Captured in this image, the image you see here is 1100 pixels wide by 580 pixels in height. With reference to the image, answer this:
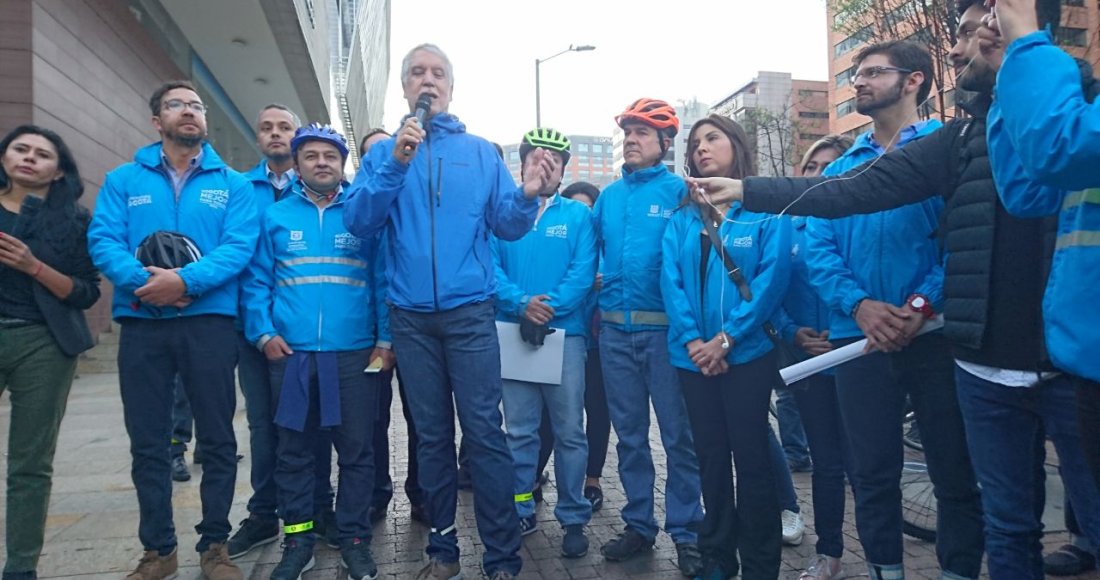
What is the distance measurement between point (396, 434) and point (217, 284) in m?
3.65

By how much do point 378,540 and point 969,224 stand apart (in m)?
3.43

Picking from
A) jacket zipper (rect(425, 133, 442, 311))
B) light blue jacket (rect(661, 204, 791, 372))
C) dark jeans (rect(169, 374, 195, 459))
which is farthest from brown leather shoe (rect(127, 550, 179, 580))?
light blue jacket (rect(661, 204, 791, 372))

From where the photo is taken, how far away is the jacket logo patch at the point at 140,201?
3689mm

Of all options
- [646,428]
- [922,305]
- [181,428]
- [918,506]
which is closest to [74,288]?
[181,428]

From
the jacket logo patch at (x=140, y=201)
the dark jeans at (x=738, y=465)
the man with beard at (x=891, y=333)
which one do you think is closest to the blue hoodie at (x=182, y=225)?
the jacket logo patch at (x=140, y=201)

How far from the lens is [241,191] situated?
3938 mm

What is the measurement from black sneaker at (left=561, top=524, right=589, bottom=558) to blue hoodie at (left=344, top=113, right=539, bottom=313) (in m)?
1.44

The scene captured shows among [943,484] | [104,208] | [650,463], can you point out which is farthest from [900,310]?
[104,208]

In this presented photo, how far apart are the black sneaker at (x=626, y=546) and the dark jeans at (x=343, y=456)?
4.18ft

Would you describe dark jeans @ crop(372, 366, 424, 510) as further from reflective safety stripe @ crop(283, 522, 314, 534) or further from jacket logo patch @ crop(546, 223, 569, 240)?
jacket logo patch @ crop(546, 223, 569, 240)

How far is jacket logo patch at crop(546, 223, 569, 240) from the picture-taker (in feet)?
14.9

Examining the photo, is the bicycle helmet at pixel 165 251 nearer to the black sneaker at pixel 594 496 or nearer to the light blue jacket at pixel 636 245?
the light blue jacket at pixel 636 245

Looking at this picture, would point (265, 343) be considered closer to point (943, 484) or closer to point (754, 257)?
point (754, 257)

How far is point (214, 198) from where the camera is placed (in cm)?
382
